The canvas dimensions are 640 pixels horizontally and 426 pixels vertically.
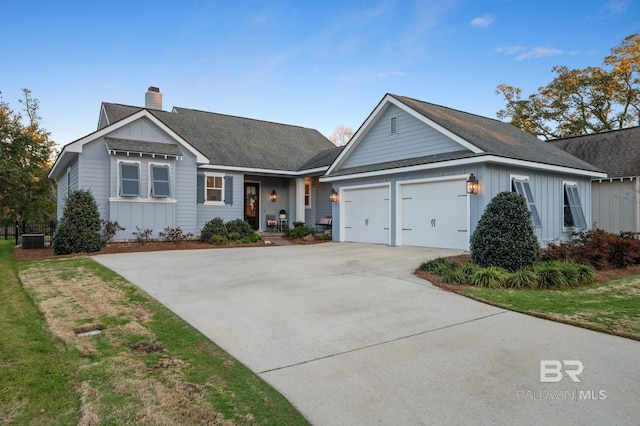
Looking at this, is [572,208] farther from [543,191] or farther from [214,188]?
[214,188]

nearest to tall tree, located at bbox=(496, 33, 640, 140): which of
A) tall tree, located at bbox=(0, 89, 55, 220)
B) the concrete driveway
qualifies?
the concrete driveway

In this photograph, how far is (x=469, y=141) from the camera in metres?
11.2

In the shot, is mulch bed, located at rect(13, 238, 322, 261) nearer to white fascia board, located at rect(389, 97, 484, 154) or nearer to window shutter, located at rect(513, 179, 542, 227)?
white fascia board, located at rect(389, 97, 484, 154)

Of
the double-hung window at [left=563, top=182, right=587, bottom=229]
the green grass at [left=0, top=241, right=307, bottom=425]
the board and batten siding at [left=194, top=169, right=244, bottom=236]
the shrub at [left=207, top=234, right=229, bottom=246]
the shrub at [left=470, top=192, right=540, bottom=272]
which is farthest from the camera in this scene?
the board and batten siding at [left=194, top=169, right=244, bottom=236]

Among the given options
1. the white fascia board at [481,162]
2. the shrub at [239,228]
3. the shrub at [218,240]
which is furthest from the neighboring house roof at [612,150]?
the shrub at [218,240]

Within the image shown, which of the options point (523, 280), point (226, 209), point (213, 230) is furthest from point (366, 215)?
point (523, 280)

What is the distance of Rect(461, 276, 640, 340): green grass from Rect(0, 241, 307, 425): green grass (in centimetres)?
395

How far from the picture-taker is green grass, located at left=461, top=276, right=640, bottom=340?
15.7 ft

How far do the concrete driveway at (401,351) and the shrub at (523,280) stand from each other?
150cm

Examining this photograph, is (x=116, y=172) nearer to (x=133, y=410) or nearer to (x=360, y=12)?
(x=360, y=12)

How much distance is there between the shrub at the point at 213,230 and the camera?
14.9 m

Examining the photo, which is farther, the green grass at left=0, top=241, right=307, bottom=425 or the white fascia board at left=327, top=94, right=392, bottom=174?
the white fascia board at left=327, top=94, right=392, bottom=174

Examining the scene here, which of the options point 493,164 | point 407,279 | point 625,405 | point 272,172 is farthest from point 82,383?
point 272,172

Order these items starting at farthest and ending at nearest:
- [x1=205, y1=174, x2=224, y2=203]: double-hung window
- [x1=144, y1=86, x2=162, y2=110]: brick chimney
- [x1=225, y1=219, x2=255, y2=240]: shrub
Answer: [x1=144, y1=86, x2=162, y2=110]: brick chimney
[x1=205, y1=174, x2=224, y2=203]: double-hung window
[x1=225, y1=219, x2=255, y2=240]: shrub
